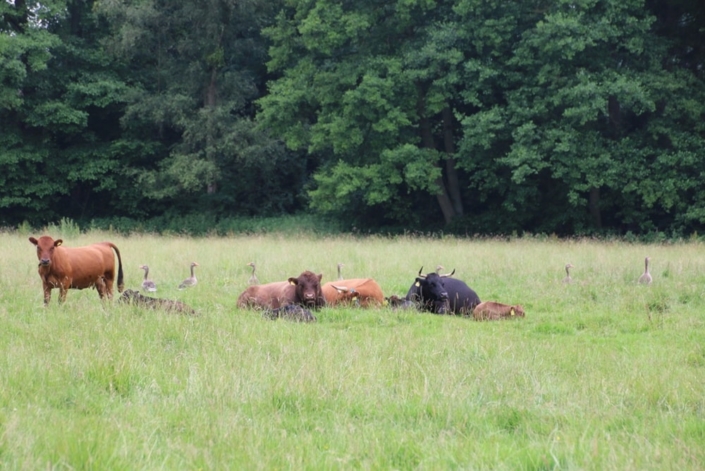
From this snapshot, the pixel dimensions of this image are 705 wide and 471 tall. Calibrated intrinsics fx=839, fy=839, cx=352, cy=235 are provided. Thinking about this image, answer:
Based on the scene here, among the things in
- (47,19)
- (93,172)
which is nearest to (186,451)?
(93,172)

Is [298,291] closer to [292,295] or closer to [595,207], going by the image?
[292,295]

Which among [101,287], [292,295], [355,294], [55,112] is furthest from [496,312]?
[55,112]

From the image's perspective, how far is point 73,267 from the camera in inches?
452

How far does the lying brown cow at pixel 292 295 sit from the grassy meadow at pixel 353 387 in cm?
42

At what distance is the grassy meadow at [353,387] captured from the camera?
4.84 metres

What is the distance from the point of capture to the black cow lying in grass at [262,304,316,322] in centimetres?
1044

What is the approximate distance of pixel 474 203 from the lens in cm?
3275

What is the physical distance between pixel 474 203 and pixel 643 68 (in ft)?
26.5

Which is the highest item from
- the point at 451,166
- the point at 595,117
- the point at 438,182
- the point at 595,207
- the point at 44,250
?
the point at 595,117

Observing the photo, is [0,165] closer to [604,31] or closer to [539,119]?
[539,119]

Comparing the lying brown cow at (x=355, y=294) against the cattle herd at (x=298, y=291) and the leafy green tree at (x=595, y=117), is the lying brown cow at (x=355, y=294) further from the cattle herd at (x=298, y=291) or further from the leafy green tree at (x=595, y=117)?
the leafy green tree at (x=595, y=117)

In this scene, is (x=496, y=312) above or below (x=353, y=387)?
below

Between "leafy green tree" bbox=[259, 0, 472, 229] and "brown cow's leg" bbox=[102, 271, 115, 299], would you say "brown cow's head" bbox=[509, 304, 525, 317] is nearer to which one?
"brown cow's leg" bbox=[102, 271, 115, 299]

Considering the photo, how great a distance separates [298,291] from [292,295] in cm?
13
